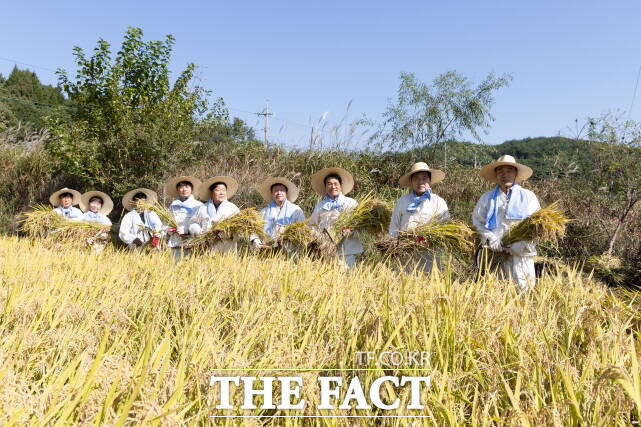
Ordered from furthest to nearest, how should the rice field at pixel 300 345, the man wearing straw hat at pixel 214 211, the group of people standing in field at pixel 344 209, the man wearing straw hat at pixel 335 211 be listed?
the man wearing straw hat at pixel 214 211
the man wearing straw hat at pixel 335 211
the group of people standing in field at pixel 344 209
the rice field at pixel 300 345

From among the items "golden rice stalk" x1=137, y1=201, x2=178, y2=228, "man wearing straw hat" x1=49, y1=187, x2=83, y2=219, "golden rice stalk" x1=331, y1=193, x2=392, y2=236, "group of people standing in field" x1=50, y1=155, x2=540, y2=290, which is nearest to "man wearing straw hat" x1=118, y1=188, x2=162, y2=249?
"group of people standing in field" x1=50, y1=155, x2=540, y2=290

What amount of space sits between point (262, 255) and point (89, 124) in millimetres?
6228

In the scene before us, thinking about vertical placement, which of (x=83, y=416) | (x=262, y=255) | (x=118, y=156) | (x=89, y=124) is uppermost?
(x=89, y=124)

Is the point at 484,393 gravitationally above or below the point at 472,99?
below

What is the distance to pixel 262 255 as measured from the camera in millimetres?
4668

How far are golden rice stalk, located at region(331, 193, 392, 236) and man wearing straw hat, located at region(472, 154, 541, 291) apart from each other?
3.03 ft

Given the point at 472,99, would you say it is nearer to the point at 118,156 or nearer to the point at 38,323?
the point at 118,156

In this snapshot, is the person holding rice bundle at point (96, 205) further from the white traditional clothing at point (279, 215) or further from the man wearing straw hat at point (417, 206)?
the man wearing straw hat at point (417, 206)

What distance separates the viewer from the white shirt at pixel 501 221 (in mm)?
4078

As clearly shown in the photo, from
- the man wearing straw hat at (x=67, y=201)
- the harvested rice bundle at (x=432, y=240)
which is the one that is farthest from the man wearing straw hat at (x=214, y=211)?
the man wearing straw hat at (x=67, y=201)

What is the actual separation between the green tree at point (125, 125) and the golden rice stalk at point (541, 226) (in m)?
6.55

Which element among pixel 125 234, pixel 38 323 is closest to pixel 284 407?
pixel 38 323

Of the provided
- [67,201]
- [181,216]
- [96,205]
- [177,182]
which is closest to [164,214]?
[181,216]

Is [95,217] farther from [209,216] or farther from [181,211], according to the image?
[209,216]
